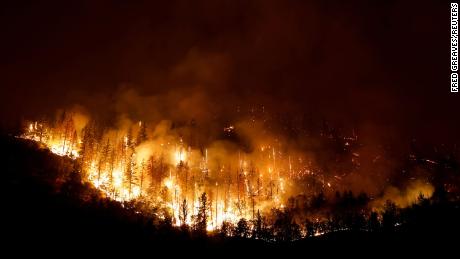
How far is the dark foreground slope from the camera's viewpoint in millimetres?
102562

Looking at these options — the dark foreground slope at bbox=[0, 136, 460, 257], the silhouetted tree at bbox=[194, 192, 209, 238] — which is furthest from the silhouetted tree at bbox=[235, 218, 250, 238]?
the silhouetted tree at bbox=[194, 192, 209, 238]

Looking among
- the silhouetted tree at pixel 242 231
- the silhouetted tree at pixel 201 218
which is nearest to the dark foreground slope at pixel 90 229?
the silhouetted tree at pixel 201 218

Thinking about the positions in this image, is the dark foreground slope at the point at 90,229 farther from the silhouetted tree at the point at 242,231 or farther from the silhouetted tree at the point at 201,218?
the silhouetted tree at the point at 242,231

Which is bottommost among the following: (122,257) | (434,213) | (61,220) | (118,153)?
(122,257)

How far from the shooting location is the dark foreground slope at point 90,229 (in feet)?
336

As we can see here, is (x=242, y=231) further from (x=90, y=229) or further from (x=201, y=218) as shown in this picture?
(x=90, y=229)

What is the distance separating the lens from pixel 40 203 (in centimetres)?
11894

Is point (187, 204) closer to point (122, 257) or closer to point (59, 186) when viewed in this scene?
point (59, 186)

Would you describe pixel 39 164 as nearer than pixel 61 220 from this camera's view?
No

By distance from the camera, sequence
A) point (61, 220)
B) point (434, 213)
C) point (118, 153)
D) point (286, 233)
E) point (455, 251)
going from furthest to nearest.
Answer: point (434, 213) < point (118, 153) < point (286, 233) < point (455, 251) < point (61, 220)

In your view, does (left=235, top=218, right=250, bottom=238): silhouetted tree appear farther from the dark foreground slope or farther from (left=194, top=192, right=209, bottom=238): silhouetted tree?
(left=194, top=192, right=209, bottom=238): silhouetted tree

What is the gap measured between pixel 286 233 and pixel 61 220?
292 feet

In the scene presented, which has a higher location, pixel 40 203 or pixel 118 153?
pixel 118 153

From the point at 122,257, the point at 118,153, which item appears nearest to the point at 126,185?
the point at 118,153
